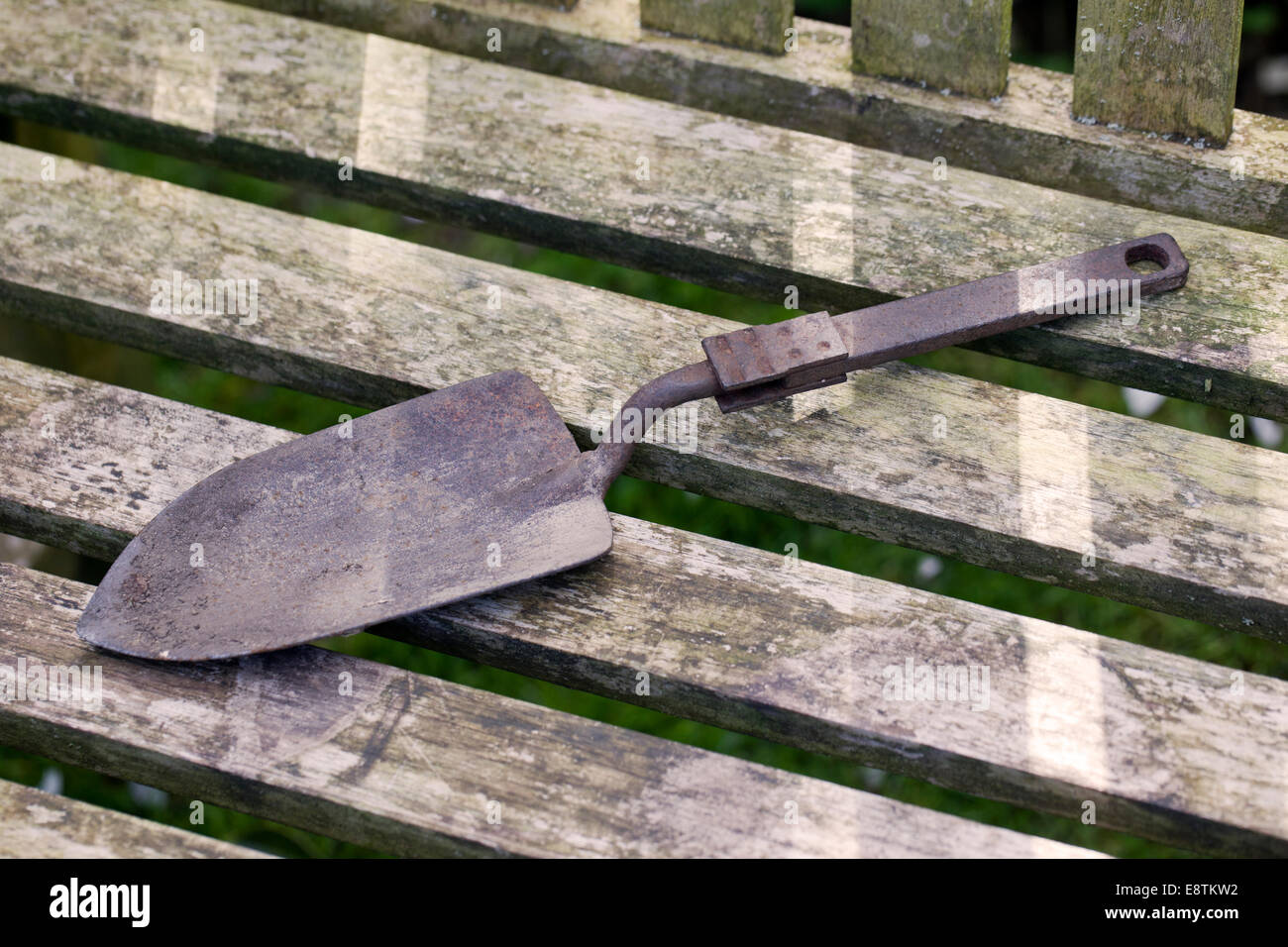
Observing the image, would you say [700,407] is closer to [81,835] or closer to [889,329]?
[889,329]

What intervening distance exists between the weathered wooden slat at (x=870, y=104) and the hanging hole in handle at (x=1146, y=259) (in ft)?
0.60

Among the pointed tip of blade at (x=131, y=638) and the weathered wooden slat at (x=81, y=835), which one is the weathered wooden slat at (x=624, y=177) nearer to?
the pointed tip of blade at (x=131, y=638)

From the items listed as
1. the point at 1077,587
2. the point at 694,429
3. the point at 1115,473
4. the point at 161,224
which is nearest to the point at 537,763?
the point at 694,429

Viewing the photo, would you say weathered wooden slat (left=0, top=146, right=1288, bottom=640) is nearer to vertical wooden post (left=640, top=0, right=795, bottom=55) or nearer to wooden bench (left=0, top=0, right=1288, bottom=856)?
wooden bench (left=0, top=0, right=1288, bottom=856)

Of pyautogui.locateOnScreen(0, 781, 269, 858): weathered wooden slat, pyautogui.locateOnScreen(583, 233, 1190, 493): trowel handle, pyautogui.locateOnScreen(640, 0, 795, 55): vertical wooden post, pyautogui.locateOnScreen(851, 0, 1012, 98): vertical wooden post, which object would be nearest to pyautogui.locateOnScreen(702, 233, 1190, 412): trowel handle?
pyautogui.locateOnScreen(583, 233, 1190, 493): trowel handle

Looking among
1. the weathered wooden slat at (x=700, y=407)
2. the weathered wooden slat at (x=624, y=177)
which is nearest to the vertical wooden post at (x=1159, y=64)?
the weathered wooden slat at (x=624, y=177)

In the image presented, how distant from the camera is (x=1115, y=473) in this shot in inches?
62.9

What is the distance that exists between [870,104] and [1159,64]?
0.43m

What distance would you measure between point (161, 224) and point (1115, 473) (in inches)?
55.4

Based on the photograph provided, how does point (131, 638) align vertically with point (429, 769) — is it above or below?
above

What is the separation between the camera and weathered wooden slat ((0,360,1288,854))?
1381 mm

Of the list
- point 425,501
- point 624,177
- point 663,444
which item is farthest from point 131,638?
point 624,177

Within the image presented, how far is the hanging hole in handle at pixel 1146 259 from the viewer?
172 cm

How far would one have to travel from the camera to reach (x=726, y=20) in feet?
6.54
